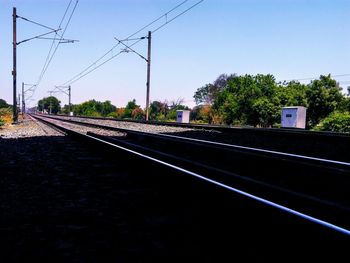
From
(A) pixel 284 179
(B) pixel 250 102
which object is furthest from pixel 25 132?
(B) pixel 250 102

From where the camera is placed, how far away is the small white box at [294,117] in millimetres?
22531

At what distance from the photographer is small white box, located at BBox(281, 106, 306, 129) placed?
2253 cm

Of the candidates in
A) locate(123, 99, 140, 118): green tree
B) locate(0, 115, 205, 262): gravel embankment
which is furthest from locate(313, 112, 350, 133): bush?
locate(123, 99, 140, 118): green tree

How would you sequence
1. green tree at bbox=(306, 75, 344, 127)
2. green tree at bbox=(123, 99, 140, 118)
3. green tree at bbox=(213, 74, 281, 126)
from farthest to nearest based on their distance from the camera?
green tree at bbox=(123, 99, 140, 118) → green tree at bbox=(213, 74, 281, 126) → green tree at bbox=(306, 75, 344, 127)

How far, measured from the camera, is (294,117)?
898 inches

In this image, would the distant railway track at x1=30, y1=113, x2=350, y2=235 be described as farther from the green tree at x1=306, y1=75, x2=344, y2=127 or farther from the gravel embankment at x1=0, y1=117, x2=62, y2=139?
the green tree at x1=306, y1=75, x2=344, y2=127

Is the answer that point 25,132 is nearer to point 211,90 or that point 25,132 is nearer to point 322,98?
point 322,98

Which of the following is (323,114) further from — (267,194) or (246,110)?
(267,194)

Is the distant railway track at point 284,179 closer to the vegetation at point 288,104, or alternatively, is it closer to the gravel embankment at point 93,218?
the gravel embankment at point 93,218

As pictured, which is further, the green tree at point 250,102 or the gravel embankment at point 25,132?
the green tree at point 250,102

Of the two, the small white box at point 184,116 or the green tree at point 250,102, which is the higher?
the green tree at point 250,102

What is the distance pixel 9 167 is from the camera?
6.29 metres

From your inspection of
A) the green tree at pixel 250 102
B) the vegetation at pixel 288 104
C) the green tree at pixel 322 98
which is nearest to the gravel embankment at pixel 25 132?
the vegetation at pixel 288 104

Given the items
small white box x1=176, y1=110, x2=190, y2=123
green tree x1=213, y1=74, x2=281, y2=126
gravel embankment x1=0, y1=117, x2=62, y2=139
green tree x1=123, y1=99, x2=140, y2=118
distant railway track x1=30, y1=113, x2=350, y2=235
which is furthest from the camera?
green tree x1=123, y1=99, x2=140, y2=118
